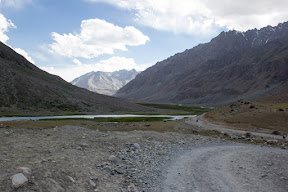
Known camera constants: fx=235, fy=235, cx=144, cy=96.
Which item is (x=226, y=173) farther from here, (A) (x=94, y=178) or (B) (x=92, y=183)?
(B) (x=92, y=183)

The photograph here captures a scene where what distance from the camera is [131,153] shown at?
20.1 meters

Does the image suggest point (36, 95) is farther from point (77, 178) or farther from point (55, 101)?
point (77, 178)

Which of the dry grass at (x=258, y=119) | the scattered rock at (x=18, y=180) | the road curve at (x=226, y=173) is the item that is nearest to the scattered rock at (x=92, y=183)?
the scattered rock at (x=18, y=180)

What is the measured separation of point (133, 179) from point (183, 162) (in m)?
6.38

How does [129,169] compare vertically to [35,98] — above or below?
below

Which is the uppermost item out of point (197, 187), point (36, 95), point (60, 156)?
point (36, 95)

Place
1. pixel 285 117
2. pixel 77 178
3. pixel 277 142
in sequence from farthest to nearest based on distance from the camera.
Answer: pixel 285 117, pixel 277 142, pixel 77 178

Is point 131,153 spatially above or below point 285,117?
below

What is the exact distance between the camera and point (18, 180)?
966cm

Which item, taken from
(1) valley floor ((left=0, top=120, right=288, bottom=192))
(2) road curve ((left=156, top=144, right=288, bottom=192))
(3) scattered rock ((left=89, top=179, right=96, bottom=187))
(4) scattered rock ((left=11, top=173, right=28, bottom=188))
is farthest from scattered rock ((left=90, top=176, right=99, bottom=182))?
(4) scattered rock ((left=11, top=173, right=28, bottom=188))

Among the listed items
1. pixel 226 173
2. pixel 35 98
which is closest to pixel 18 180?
pixel 226 173

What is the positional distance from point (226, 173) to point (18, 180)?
41.6ft

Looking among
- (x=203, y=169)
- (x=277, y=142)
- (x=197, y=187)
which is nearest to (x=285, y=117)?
(x=277, y=142)

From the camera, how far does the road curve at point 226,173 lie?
13516 mm
